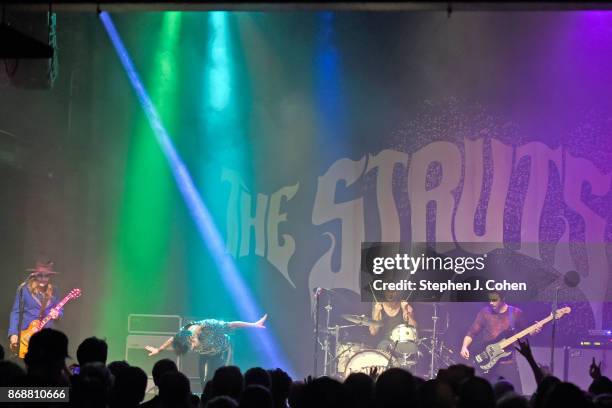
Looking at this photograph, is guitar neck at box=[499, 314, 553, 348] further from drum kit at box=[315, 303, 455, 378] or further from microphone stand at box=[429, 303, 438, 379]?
microphone stand at box=[429, 303, 438, 379]

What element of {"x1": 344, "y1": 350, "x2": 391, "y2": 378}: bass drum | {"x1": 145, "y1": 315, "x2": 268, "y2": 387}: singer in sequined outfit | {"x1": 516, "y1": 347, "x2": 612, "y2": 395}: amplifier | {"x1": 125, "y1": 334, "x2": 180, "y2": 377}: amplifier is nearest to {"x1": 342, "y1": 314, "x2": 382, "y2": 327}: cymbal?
{"x1": 344, "y1": 350, "x2": 391, "y2": 378}: bass drum

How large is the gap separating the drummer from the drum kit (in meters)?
0.07

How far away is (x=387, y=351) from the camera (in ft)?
35.5

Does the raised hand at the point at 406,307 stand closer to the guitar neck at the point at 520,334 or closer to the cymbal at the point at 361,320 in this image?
the cymbal at the point at 361,320

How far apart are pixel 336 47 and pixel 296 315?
456 cm

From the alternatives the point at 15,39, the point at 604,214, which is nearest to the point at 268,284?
the point at 604,214

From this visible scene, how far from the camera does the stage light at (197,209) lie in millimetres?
12633

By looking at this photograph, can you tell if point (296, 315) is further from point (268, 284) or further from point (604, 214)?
point (604, 214)

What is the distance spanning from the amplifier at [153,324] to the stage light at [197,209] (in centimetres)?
124

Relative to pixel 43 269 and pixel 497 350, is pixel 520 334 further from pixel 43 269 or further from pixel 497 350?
pixel 43 269

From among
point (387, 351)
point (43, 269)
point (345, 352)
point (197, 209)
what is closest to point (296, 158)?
point (197, 209)

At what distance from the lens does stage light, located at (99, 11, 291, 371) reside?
12.6 meters

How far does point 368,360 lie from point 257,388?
7.09 meters

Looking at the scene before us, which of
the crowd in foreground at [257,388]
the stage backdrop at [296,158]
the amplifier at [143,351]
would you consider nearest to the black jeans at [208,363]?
the amplifier at [143,351]
